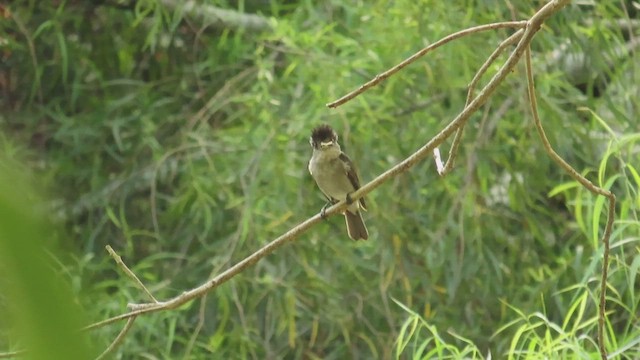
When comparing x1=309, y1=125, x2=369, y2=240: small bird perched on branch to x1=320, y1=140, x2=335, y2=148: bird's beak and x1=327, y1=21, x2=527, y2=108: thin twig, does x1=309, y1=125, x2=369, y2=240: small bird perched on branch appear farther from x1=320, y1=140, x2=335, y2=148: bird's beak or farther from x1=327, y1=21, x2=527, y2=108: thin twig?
x1=327, y1=21, x2=527, y2=108: thin twig

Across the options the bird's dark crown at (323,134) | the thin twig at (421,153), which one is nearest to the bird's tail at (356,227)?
the bird's dark crown at (323,134)

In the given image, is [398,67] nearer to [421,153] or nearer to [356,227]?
[421,153]

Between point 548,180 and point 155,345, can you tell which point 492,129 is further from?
point 155,345

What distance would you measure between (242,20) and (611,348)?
1695mm

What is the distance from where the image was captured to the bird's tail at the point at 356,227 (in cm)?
244

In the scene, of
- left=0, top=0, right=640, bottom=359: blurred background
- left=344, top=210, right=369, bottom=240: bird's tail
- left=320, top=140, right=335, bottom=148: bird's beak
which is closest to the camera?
left=320, top=140, right=335, bottom=148: bird's beak

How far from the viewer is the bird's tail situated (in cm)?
244

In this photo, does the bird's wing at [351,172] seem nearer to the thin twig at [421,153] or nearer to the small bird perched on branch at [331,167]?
Result: the small bird perched on branch at [331,167]

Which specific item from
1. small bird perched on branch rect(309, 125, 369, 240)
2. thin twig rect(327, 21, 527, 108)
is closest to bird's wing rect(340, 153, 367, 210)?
small bird perched on branch rect(309, 125, 369, 240)

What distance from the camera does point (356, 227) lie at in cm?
246

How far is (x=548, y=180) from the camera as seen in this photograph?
289cm

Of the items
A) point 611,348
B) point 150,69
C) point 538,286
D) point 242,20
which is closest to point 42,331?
point 611,348

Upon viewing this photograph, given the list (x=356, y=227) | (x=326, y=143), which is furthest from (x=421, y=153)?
(x=356, y=227)

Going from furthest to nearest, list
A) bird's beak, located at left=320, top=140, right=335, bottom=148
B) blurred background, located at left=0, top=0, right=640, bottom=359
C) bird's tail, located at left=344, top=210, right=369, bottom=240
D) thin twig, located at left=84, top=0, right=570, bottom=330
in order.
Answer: blurred background, located at left=0, top=0, right=640, bottom=359
bird's tail, located at left=344, top=210, right=369, bottom=240
bird's beak, located at left=320, top=140, right=335, bottom=148
thin twig, located at left=84, top=0, right=570, bottom=330
